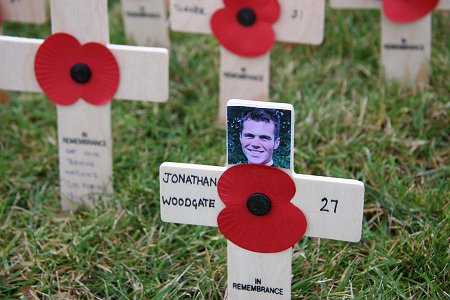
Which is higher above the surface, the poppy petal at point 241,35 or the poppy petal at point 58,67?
the poppy petal at point 241,35

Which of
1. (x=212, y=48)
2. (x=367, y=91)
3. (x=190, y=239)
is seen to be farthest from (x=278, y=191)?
(x=212, y=48)

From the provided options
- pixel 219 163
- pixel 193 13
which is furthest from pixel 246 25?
pixel 219 163

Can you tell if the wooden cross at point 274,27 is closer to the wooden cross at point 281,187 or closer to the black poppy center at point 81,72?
the black poppy center at point 81,72

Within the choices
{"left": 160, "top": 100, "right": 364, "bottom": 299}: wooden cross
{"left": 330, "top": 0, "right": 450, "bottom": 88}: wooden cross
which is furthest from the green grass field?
{"left": 160, "top": 100, "right": 364, "bottom": 299}: wooden cross

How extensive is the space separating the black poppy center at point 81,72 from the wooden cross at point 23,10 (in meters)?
0.78

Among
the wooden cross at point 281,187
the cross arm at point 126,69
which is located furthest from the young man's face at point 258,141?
the cross arm at point 126,69

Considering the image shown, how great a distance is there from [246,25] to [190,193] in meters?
1.05

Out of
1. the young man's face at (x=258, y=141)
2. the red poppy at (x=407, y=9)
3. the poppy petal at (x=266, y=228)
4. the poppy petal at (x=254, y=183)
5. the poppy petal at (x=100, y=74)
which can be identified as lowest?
the poppy petal at (x=266, y=228)

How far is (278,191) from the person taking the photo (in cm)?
185

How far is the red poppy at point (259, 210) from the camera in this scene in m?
1.84

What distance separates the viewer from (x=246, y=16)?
2.77 meters

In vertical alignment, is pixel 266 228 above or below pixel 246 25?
below

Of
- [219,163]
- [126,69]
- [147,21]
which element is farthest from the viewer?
[147,21]

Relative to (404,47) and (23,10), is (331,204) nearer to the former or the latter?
(404,47)
